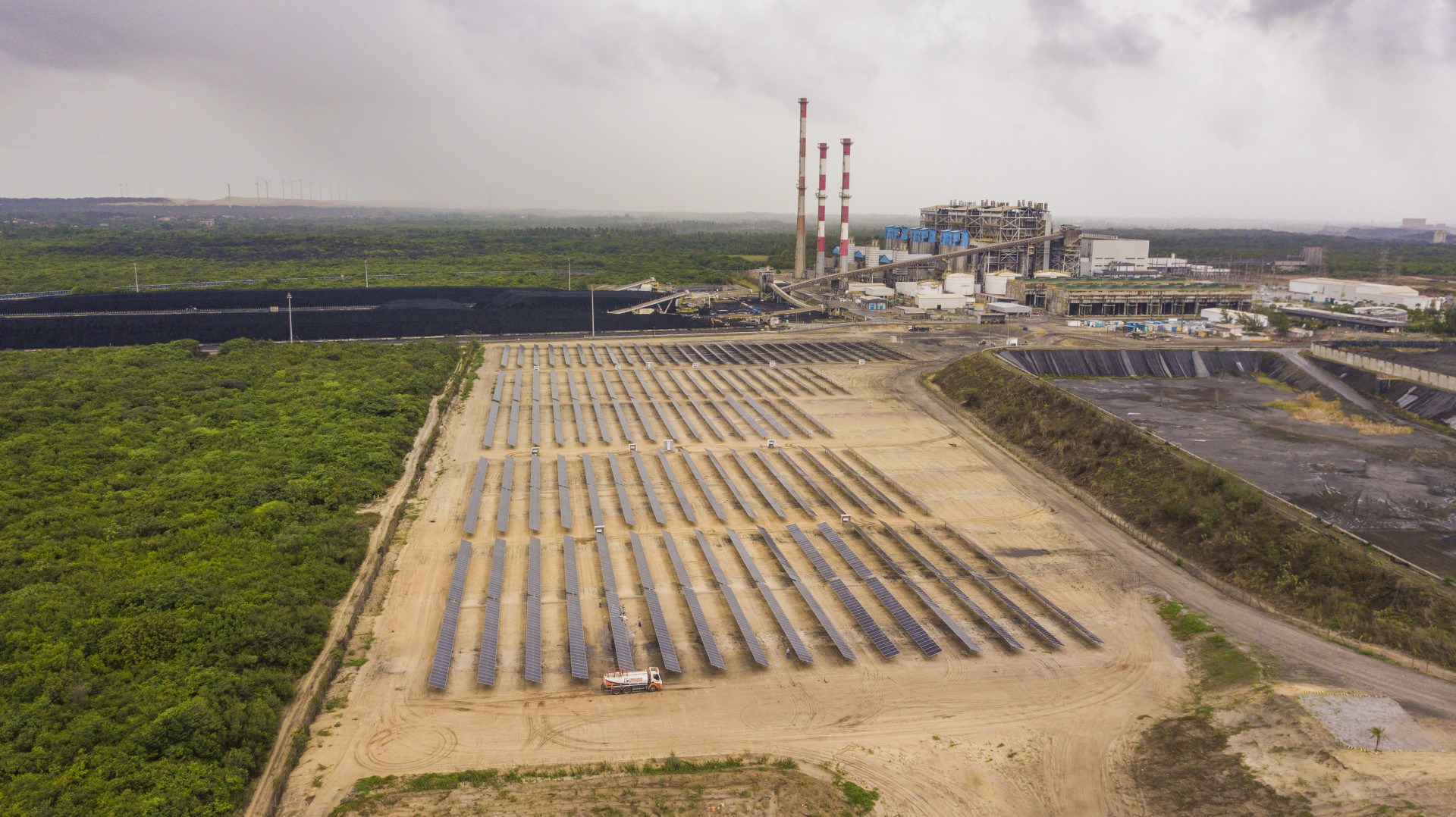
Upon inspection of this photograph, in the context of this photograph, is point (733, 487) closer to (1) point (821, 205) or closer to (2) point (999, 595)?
(2) point (999, 595)

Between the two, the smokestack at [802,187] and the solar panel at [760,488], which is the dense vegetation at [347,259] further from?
the solar panel at [760,488]

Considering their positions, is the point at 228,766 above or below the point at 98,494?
below

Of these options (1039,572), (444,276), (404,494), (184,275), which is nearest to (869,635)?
(1039,572)

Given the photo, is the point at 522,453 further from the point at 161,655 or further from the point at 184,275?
the point at 184,275

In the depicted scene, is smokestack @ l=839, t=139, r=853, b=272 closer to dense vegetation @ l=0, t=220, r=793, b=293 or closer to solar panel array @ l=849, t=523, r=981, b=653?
dense vegetation @ l=0, t=220, r=793, b=293

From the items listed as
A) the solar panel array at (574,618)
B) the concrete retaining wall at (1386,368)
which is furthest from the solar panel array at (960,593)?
the concrete retaining wall at (1386,368)

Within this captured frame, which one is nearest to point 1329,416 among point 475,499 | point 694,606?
point 694,606
